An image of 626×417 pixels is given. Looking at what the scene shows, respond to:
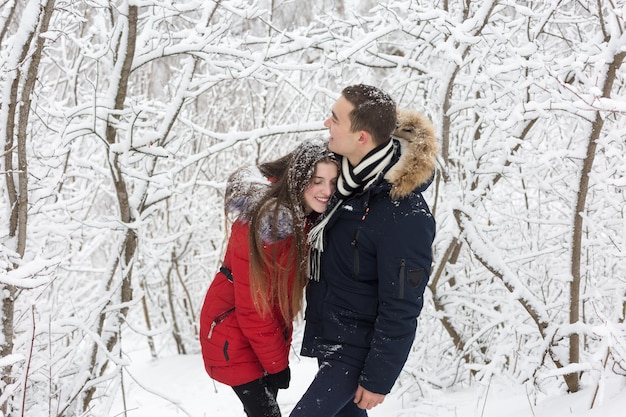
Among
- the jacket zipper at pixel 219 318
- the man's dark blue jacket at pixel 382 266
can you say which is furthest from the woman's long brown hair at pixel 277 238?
the jacket zipper at pixel 219 318

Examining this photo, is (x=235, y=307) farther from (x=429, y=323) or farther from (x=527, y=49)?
(x=429, y=323)

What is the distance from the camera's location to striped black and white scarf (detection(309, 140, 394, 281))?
204cm

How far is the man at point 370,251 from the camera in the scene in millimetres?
1972

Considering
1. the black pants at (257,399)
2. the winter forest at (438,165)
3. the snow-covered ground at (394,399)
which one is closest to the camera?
the black pants at (257,399)

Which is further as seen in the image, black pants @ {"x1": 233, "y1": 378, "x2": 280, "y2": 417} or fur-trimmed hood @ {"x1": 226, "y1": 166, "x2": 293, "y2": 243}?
black pants @ {"x1": 233, "y1": 378, "x2": 280, "y2": 417}

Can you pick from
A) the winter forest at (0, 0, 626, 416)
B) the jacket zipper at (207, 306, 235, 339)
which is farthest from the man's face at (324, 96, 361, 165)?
the jacket zipper at (207, 306, 235, 339)

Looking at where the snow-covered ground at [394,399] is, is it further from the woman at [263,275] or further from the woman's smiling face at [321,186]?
the woman's smiling face at [321,186]

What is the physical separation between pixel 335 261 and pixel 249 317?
0.41 meters

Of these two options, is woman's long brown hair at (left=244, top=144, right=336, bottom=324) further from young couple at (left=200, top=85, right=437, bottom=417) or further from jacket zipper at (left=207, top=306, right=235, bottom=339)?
jacket zipper at (left=207, top=306, right=235, bottom=339)

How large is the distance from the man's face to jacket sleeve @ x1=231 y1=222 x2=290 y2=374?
18.6 inches

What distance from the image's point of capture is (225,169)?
796cm

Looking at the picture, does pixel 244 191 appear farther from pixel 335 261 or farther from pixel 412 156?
pixel 412 156

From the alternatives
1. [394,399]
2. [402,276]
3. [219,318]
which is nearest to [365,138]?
[402,276]

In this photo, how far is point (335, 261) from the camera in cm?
213
